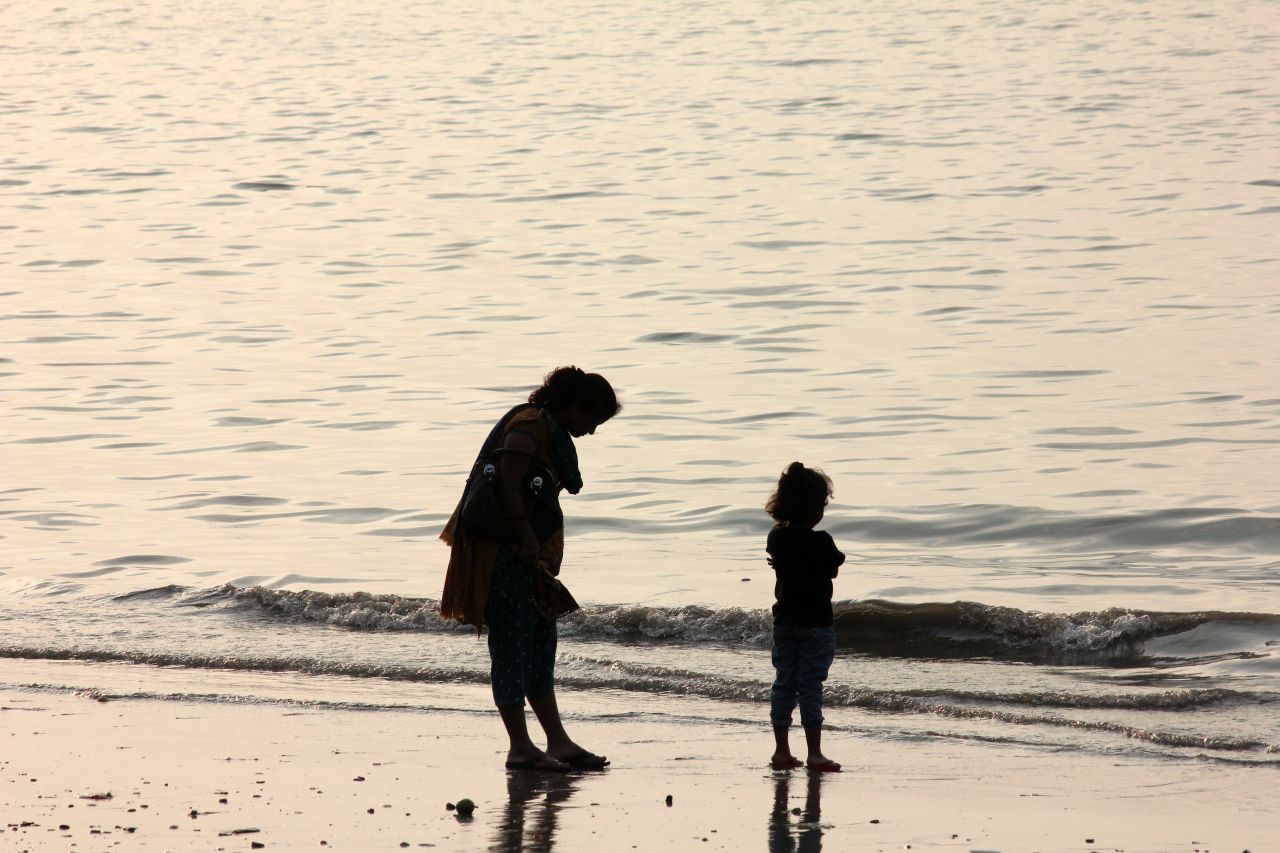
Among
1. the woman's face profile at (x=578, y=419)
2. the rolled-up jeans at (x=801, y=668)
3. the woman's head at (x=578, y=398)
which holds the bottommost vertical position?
the rolled-up jeans at (x=801, y=668)

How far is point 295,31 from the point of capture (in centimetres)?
5953

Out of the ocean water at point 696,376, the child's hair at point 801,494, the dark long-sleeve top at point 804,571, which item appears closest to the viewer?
the child's hair at point 801,494

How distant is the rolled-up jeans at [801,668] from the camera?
7.06 m

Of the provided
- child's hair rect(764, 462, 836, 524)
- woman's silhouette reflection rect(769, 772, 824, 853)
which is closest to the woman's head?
child's hair rect(764, 462, 836, 524)

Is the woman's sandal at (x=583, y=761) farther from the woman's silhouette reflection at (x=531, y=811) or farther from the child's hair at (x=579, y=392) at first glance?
the child's hair at (x=579, y=392)

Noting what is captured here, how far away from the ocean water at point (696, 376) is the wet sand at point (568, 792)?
20.9 inches

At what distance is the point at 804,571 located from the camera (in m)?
7.04

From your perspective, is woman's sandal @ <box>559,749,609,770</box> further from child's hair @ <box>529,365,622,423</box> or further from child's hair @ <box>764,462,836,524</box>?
child's hair @ <box>529,365,622,423</box>

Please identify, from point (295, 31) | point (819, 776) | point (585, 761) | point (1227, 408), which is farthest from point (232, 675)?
point (295, 31)

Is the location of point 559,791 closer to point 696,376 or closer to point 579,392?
point 579,392

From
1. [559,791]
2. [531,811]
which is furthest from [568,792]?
[531,811]

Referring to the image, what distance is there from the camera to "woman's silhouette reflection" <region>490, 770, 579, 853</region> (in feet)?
19.4

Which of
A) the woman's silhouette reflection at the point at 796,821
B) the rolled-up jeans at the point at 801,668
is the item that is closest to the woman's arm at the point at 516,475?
the rolled-up jeans at the point at 801,668

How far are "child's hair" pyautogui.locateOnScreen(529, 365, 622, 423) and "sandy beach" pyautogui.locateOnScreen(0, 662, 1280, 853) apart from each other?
1.35m
